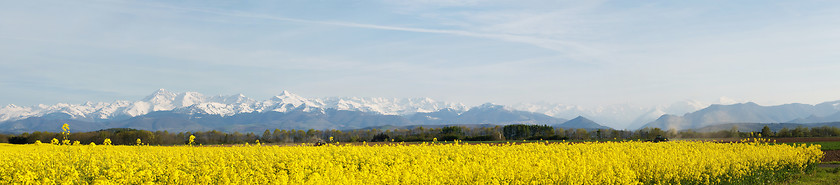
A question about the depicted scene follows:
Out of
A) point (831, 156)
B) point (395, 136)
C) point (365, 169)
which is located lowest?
point (365, 169)

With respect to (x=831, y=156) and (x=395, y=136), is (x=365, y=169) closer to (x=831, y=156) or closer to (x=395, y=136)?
(x=831, y=156)

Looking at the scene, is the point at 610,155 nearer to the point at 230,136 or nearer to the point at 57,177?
the point at 57,177

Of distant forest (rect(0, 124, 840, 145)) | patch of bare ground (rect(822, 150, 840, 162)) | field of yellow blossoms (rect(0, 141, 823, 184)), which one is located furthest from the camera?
distant forest (rect(0, 124, 840, 145))

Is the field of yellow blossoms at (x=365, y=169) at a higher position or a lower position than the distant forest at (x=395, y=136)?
lower

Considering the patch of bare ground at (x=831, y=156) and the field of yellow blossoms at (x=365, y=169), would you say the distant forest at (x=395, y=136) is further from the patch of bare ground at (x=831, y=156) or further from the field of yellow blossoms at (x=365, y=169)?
the field of yellow blossoms at (x=365, y=169)

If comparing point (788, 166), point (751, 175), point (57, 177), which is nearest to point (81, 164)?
point (57, 177)

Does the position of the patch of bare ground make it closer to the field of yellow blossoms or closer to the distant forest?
the field of yellow blossoms

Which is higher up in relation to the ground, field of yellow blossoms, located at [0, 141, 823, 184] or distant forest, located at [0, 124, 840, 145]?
distant forest, located at [0, 124, 840, 145]

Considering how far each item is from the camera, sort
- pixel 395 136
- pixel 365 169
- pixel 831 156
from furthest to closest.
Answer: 1. pixel 395 136
2. pixel 831 156
3. pixel 365 169

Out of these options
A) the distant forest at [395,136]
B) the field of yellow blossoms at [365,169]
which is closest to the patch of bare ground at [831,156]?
the field of yellow blossoms at [365,169]

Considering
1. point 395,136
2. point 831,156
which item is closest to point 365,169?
point 831,156

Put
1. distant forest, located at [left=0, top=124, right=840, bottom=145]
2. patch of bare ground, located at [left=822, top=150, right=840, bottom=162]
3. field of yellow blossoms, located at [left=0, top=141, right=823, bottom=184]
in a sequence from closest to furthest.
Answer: field of yellow blossoms, located at [left=0, top=141, right=823, bottom=184] → patch of bare ground, located at [left=822, top=150, right=840, bottom=162] → distant forest, located at [left=0, top=124, right=840, bottom=145]

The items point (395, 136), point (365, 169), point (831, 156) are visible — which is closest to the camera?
point (365, 169)

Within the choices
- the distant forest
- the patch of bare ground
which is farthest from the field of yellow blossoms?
the distant forest
